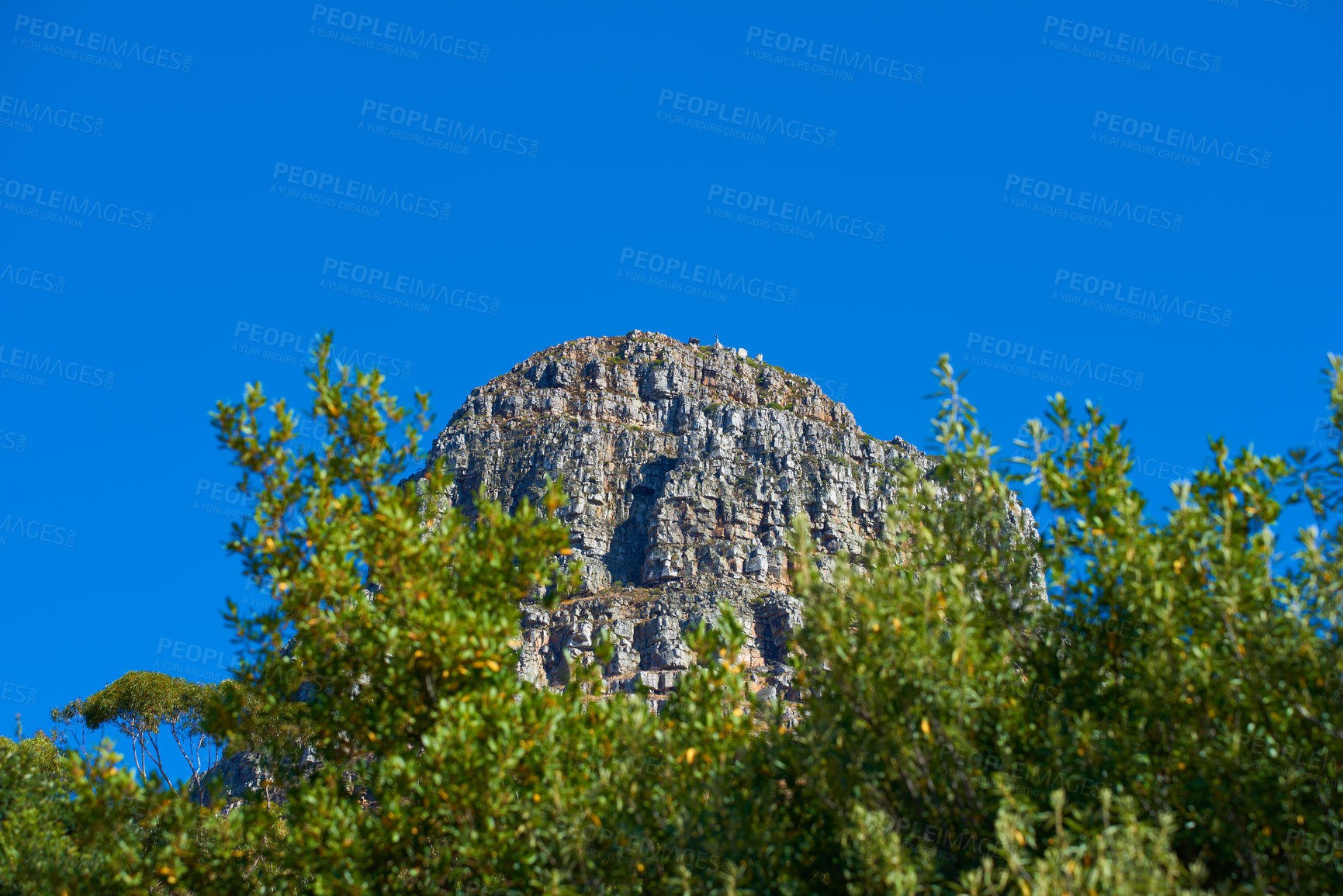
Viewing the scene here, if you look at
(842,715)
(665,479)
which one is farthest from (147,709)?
(665,479)

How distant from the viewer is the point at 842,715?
1041 cm

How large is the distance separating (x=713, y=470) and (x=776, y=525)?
13968mm

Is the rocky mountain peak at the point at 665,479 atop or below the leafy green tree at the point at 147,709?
atop

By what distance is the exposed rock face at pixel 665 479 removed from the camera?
15225 centimetres

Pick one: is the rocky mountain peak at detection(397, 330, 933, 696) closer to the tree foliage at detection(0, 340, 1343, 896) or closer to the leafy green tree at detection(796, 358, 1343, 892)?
the tree foliage at detection(0, 340, 1343, 896)

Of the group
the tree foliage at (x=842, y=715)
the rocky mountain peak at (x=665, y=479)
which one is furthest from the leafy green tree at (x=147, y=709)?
the rocky mountain peak at (x=665, y=479)

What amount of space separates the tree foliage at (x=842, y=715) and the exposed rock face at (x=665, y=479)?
5172 inches

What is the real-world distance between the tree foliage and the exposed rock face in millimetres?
131374

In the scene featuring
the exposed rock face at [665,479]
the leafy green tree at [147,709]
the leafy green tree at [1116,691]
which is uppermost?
the exposed rock face at [665,479]

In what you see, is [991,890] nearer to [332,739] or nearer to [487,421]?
[332,739]

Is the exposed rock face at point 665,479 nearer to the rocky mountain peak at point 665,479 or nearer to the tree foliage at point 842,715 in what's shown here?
the rocky mountain peak at point 665,479

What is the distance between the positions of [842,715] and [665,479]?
162755 mm

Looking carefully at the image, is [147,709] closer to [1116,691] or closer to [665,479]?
[1116,691]

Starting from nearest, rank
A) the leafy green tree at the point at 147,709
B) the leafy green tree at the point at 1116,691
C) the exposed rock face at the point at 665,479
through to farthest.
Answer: the leafy green tree at the point at 1116,691, the leafy green tree at the point at 147,709, the exposed rock face at the point at 665,479
